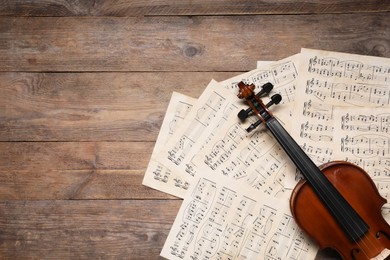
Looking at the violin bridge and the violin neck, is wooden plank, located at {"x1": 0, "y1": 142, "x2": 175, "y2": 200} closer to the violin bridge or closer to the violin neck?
the violin neck

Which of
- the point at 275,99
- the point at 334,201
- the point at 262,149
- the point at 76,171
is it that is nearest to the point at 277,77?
the point at 275,99

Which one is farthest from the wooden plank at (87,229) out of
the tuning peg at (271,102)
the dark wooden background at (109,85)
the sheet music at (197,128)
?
the tuning peg at (271,102)

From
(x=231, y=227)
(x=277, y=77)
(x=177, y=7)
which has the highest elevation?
(x=177, y=7)

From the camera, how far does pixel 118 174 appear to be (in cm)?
169

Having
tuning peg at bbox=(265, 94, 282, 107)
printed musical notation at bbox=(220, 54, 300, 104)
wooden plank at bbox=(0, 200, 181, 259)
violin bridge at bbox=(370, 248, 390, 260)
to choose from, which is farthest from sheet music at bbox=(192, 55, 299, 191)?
violin bridge at bbox=(370, 248, 390, 260)

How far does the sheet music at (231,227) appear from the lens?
64.1 inches

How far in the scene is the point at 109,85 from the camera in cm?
173

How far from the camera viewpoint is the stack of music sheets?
1.64 m

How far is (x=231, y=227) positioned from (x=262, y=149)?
0.28m

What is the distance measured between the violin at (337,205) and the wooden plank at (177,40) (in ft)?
0.82

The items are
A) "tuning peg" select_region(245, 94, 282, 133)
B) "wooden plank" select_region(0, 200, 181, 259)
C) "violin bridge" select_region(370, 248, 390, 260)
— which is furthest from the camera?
"wooden plank" select_region(0, 200, 181, 259)

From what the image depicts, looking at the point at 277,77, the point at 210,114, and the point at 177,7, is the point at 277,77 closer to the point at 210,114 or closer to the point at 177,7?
the point at 210,114

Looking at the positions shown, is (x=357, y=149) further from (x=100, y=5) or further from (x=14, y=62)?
(x=14, y=62)

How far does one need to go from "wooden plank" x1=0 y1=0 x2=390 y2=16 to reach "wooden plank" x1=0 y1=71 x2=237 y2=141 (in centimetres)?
22
